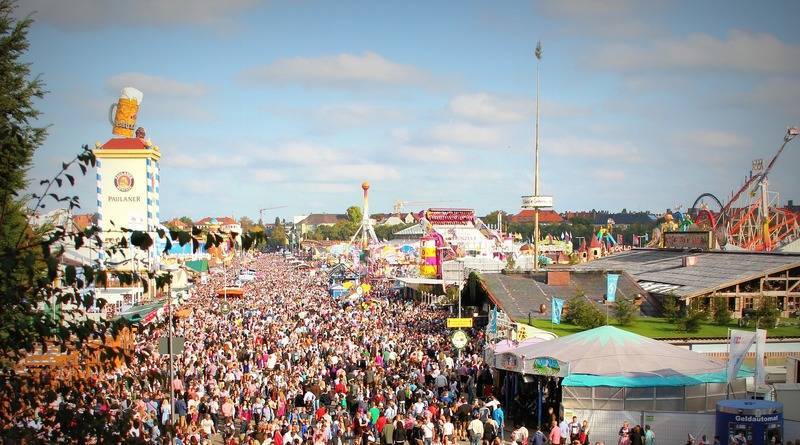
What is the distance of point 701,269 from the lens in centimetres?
3734

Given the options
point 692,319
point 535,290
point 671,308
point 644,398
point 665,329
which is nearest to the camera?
point 644,398

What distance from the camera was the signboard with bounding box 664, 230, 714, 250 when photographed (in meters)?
44.5

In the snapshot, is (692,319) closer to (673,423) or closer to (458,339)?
(458,339)

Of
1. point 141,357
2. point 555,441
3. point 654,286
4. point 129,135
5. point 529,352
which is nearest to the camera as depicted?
point 141,357

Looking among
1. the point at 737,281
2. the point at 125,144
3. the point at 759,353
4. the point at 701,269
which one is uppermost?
the point at 125,144

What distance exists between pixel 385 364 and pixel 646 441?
1237 cm

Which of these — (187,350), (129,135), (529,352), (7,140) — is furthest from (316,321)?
(129,135)

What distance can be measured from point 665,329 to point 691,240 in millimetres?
17584

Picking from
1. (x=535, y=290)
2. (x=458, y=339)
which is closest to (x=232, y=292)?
(x=535, y=290)

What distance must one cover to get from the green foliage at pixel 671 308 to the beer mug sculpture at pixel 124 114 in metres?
50.6

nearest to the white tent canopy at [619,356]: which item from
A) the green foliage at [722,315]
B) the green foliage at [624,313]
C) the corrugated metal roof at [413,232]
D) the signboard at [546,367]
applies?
the signboard at [546,367]

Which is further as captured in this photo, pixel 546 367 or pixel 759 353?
pixel 546 367

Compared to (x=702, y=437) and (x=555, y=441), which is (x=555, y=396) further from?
→ (x=702, y=437)

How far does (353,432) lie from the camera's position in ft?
61.7
